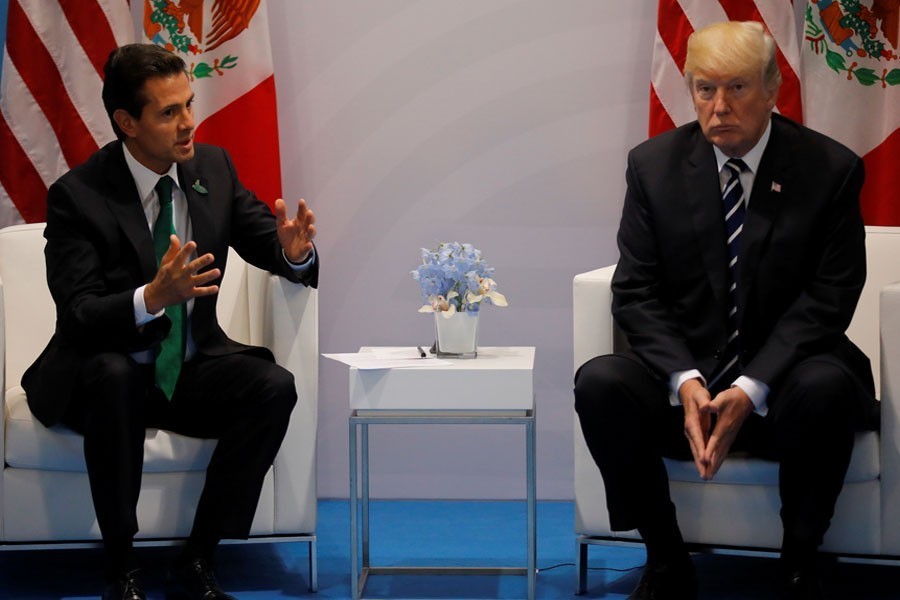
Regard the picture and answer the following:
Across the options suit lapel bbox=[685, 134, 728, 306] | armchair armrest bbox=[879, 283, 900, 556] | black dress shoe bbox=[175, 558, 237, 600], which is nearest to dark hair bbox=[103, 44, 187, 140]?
black dress shoe bbox=[175, 558, 237, 600]

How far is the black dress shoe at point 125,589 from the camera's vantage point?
2994 mm

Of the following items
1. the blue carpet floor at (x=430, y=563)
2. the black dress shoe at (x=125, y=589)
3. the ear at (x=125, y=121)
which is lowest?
the blue carpet floor at (x=430, y=563)

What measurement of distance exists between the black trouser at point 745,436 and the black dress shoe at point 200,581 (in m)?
0.97

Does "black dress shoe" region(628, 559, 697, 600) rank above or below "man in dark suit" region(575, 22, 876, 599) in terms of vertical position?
below

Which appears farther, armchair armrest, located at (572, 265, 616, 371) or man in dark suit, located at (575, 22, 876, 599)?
armchair armrest, located at (572, 265, 616, 371)

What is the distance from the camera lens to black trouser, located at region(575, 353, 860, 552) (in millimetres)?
2812

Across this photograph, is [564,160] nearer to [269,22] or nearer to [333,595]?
[269,22]

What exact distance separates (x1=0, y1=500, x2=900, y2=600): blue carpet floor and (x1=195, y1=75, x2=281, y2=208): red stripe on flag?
1097 mm

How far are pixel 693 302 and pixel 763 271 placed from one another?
182 millimetres

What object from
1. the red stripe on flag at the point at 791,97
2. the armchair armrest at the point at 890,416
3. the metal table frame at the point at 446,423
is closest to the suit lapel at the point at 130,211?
the metal table frame at the point at 446,423

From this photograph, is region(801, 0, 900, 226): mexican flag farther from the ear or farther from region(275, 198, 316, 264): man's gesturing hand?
the ear

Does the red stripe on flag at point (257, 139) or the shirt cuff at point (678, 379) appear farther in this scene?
the red stripe on flag at point (257, 139)

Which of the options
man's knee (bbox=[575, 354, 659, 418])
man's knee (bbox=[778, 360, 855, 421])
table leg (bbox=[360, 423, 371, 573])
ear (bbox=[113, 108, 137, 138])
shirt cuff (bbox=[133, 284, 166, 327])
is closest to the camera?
man's knee (bbox=[778, 360, 855, 421])

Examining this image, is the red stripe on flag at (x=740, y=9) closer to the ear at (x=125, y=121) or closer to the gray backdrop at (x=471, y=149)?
the gray backdrop at (x=471, y=149)
